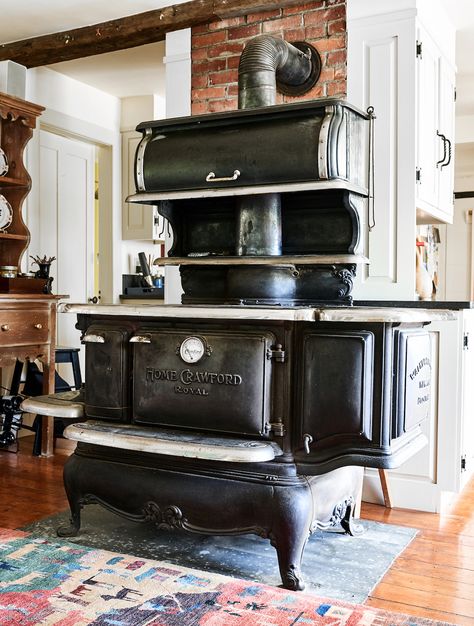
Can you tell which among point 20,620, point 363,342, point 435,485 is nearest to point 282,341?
point 363,342

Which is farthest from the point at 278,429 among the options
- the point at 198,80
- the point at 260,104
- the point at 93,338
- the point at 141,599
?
the point at 198,80

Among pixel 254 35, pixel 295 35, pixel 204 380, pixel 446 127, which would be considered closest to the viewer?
pixel 204 380

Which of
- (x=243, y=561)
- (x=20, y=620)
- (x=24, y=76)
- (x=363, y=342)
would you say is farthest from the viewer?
(x=24, y=76)

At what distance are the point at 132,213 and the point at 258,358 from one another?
138 inches

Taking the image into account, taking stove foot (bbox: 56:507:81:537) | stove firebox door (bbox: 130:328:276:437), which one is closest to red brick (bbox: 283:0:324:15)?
stove firebox door (bbox: 130:328:276:437)

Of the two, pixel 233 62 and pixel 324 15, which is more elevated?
pixel 324 15

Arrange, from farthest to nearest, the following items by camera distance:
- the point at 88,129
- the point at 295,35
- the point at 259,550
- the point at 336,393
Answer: the point at 88,129 → the point at 295,35 → the point at 259,550 → the point at 336,393

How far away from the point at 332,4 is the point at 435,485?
2275mm

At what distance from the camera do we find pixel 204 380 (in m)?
2.21

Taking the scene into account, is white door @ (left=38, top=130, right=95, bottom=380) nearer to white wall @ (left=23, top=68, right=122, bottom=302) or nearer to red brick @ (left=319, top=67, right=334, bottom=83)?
white wall @ (left=23, top=68, right=122, bottom=302)

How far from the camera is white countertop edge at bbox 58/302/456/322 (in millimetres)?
1988

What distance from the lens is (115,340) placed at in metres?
2.39

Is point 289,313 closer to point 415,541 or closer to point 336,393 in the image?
point 336,393

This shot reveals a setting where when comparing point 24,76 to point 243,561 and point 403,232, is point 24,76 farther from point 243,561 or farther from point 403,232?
point 243,561
